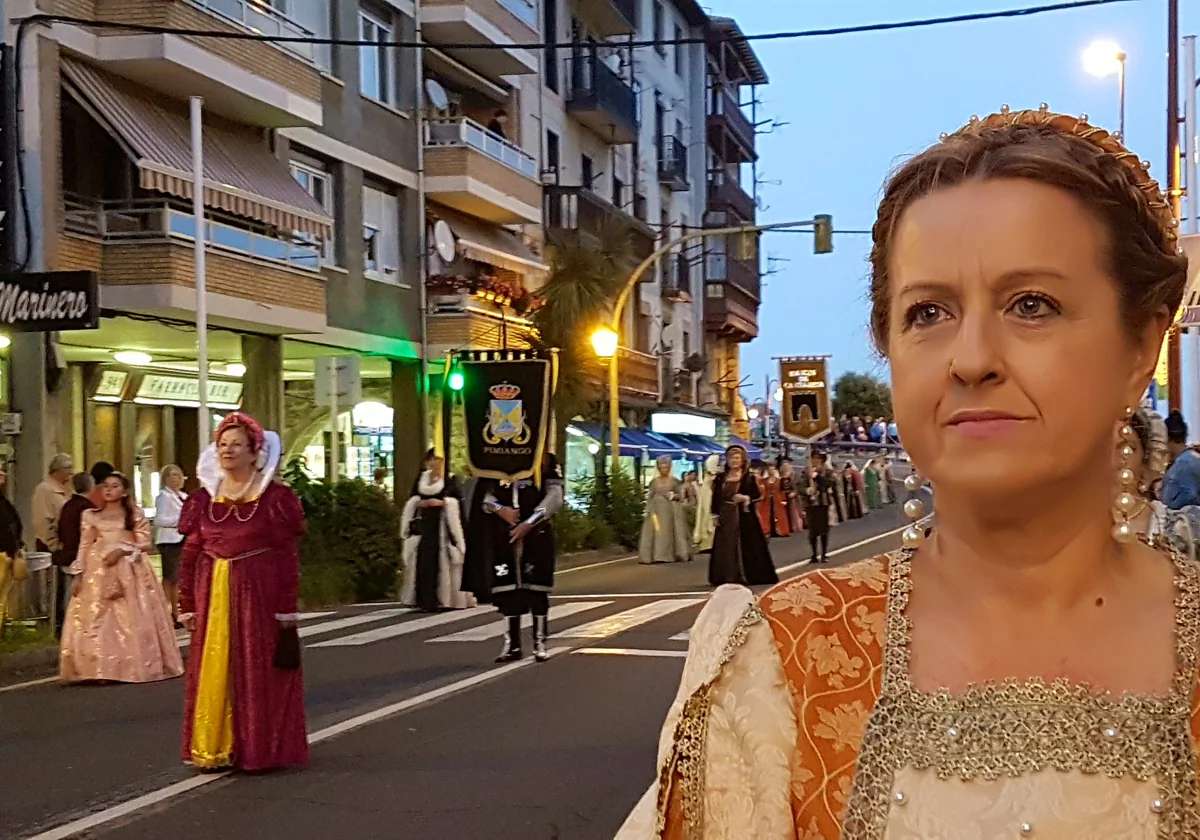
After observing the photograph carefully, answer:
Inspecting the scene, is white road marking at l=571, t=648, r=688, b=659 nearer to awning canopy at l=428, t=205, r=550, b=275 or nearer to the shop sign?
the shop sign

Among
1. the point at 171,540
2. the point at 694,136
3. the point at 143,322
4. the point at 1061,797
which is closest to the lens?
the point at 1061,797

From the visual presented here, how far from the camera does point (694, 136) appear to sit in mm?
54312

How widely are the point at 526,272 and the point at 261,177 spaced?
12.9 metres

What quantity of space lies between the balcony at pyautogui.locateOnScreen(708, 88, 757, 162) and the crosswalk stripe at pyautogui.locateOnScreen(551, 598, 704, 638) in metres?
38.4

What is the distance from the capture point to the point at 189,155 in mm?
20562

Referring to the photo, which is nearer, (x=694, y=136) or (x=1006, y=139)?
(x=1006, y=139)

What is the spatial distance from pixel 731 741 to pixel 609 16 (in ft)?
137

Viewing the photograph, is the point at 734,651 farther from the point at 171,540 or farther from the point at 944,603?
the point at 171,540

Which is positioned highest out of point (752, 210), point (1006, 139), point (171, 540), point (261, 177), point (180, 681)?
point (752, 210)

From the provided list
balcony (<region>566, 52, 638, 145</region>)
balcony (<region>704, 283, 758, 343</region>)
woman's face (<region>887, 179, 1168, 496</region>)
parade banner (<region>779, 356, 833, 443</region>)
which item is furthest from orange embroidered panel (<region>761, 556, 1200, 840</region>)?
balcony (<region>704, 283, 758, 343</region>)

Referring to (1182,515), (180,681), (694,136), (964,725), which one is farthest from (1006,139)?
(694,136)

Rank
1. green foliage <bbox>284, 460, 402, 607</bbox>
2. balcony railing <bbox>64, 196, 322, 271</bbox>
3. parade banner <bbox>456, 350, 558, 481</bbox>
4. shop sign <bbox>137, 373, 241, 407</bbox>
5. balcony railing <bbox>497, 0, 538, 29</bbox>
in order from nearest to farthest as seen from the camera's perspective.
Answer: parade banner <bbox>456, 350, 558, 481</bbox> → green foliage <bbox>284, 460, 402, 607</bbox> → balcony railing <bbox>64, 196, 322, 271</bbox> → shop sign <bbox>137, 373, 241, 407</bbox> → balcony railing <bbox>497, 0, 538, 29</bbox>

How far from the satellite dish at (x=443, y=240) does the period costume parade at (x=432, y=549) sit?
12516 mm

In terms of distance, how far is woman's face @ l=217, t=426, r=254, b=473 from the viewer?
8.89 metres
